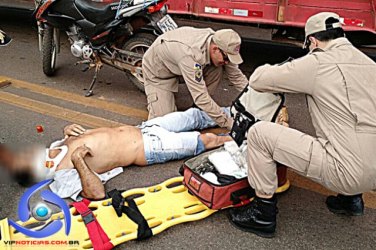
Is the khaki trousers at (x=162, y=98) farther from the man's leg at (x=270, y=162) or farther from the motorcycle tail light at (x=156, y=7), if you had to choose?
the man's leg at (x=270, y=162)

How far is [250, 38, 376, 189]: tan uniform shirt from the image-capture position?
262 cm

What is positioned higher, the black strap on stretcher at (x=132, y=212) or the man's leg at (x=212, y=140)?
the man's leg at (x=212, y=140)

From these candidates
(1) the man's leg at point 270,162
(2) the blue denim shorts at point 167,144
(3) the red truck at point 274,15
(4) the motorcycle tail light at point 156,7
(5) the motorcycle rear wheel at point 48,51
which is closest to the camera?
(1) the man's leg at point 270,162

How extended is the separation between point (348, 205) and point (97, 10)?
3126 mm

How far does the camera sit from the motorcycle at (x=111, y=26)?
474cm

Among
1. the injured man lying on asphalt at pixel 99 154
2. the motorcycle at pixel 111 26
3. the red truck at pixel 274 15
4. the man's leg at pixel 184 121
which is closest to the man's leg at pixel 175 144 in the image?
the injured man lying on asphalt at pixel 99 154

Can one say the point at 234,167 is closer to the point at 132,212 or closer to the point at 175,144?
the point at 175,144

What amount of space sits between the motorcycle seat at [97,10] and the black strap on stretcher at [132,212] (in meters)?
2.28

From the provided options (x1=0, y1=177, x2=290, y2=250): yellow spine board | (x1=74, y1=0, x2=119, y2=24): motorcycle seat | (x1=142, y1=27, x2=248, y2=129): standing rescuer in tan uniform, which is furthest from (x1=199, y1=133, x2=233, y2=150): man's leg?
(x1=74, y1=0, x2=119, y2=24): motorcycle seat

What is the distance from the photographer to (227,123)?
A: 397cm

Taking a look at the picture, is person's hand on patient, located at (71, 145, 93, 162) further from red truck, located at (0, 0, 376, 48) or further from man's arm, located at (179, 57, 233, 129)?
red truck, located at (0, 0, 376, 48)

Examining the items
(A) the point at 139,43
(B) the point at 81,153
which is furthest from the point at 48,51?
(B) the point at 81,153

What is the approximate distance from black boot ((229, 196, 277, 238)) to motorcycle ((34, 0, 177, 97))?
2299mm

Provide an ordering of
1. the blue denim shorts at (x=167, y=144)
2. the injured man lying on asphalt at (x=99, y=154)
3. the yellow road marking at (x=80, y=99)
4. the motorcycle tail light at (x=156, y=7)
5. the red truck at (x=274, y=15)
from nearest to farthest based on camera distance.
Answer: the injured man lying on asphalt at (x=99, y=154) → the blue denim shorts at (x=167, y=144) → the motorcycle tail light at (x=156, y=7) → the yellow road marking at (x=80, y=99) → the red truck at (x=274, y=15)
